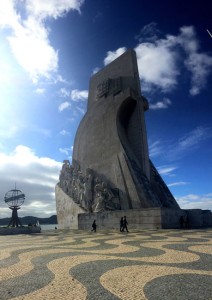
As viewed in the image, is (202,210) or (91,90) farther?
(91,90)

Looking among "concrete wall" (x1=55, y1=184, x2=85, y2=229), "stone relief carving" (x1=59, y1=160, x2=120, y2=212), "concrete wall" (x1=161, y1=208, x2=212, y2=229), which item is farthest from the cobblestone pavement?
"concrete wall" (x1=55, y1=184, x2=85, y2=229)

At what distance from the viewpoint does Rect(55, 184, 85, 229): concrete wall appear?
23.1m

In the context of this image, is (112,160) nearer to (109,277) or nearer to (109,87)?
(109,87)

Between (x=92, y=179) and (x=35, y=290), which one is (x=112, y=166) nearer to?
(x=92, y=179)

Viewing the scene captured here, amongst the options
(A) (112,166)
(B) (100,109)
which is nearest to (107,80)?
(B) (100,109)

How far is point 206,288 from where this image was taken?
133 inches

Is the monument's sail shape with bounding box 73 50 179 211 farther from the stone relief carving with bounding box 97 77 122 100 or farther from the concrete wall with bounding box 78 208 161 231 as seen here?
the concrete wall with bounding box 78 208 161 231

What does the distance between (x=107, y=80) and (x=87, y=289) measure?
24379 millimetres

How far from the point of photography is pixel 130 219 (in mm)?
16859

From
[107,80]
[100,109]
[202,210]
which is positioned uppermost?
[107,80]

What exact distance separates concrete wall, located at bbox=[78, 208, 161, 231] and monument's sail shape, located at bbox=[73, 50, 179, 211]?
195 cm

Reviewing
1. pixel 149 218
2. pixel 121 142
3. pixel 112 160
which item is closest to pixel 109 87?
pixel 121 142

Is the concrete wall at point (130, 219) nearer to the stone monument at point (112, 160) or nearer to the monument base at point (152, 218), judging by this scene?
the monument base at point (152, 218)

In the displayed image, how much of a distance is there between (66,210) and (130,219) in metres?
9.69
